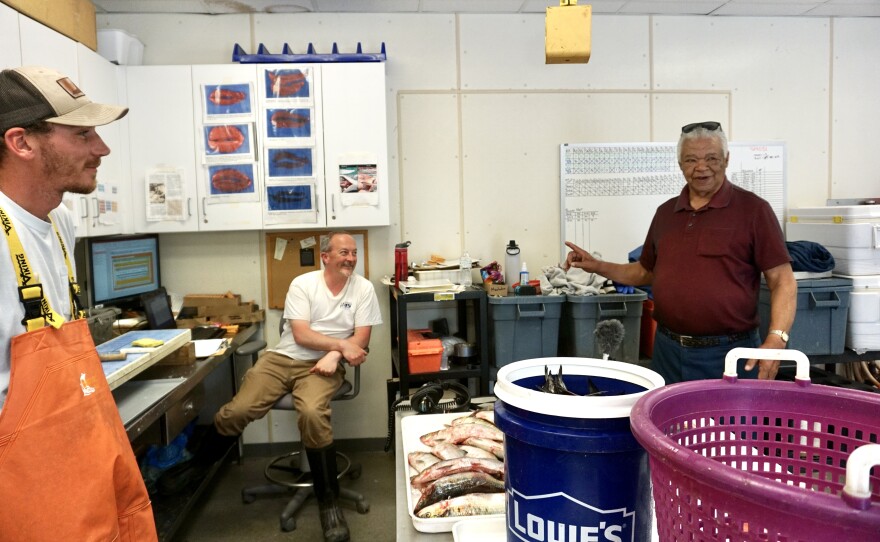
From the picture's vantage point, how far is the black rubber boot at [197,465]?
9.37 ft

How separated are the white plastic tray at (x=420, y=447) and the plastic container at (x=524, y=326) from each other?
137 cm

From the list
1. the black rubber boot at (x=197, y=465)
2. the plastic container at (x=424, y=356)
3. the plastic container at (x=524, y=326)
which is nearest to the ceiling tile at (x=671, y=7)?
Result: the plastic container at (x=524, y=326)

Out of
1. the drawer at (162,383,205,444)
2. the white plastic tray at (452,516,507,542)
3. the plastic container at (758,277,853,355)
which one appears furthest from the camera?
the plastic container at (758,277,853,355)

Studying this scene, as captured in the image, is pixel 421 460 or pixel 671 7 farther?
pixel 671 7

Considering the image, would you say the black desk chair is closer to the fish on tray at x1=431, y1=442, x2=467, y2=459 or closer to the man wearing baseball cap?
the man wearing baseball cap

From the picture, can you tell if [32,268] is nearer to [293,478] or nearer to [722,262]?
[722,262]

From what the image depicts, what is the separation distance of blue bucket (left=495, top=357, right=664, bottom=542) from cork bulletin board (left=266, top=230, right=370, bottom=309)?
2.88 m

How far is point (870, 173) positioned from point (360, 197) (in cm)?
347

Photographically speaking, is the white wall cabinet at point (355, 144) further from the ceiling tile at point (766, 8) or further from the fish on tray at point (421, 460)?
the ceiling tile at point (766, 8)

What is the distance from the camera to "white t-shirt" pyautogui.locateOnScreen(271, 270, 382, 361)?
308 cm

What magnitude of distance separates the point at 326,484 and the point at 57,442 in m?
1.75

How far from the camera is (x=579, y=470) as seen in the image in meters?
0.78

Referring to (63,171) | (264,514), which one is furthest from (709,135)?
(264,514)

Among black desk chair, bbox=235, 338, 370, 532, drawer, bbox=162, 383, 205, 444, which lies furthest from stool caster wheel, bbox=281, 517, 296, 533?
drawer, bbox=162, 383, 205, 444
